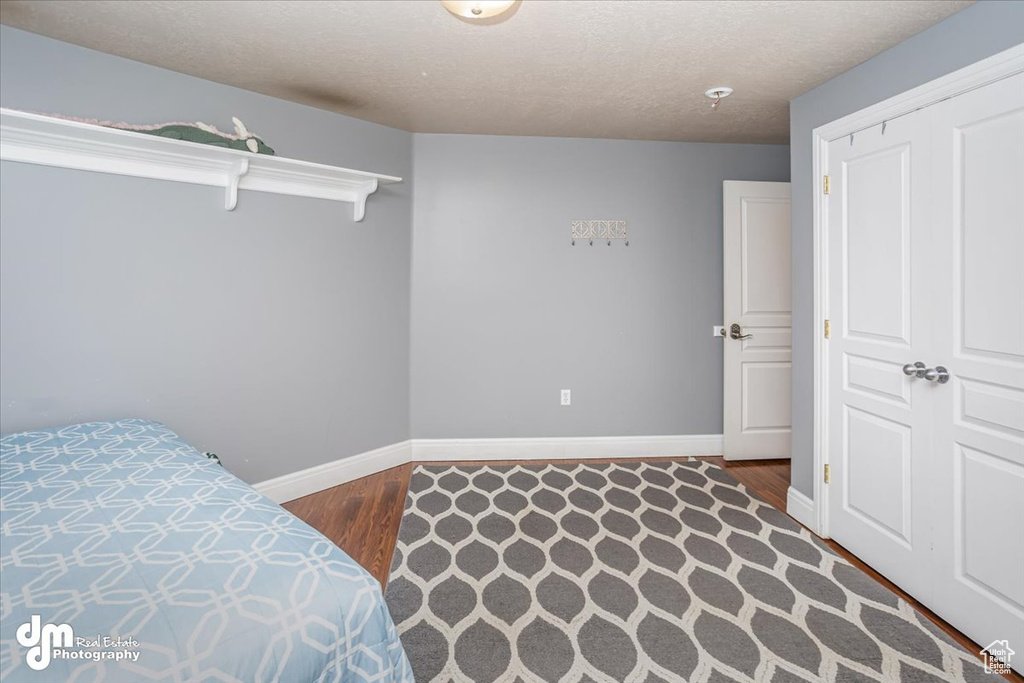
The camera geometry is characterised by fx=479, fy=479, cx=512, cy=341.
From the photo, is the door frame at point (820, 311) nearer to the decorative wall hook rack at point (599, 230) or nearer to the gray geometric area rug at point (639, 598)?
the gray geometric area rug at point (639, 598)

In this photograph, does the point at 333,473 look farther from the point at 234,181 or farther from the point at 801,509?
the point at 801,509

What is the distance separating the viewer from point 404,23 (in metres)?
2.00

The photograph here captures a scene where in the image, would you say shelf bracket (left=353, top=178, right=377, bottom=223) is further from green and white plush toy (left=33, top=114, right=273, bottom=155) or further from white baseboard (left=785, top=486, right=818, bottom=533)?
white baseboard (left=785, top=486, right=818, bottom=533)

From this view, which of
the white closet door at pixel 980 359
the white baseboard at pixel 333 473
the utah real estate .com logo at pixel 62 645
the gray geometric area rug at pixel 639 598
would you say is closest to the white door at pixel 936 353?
the white closet door at pixel 980 359

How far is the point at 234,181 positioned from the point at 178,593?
7.35ft

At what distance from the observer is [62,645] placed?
776 millimetres

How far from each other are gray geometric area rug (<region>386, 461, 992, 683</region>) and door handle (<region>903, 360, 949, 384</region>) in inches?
36.1

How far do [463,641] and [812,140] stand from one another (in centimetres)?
289

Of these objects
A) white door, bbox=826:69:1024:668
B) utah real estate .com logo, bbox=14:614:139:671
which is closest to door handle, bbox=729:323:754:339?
white door, bbox=826:69:1024:668

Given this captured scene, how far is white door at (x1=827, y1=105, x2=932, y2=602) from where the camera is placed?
1960 millimetres

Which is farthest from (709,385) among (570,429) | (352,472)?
(352,472)

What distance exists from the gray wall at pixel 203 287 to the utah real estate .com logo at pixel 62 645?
1.79 metres

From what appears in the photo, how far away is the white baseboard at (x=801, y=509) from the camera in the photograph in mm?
2518

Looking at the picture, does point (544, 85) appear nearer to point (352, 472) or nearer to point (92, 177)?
point (92, 177)
